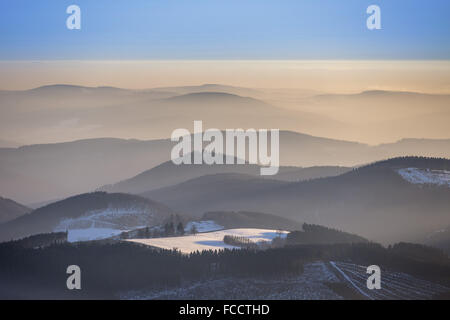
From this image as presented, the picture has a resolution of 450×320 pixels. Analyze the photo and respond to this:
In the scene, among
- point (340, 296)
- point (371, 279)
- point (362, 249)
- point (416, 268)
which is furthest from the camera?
point (362, 249)

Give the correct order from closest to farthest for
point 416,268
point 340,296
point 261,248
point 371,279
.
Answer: point 340,296
point 371,279
point 416,268
point 261,248

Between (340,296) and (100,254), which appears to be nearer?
(340,296)

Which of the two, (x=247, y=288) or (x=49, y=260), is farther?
(x=49, y=260)

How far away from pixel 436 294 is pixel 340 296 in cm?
1705

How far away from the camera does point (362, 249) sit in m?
185

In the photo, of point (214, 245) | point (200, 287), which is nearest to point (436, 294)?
point (200, 287)

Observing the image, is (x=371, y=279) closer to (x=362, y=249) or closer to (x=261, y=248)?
(x=362, y=249)

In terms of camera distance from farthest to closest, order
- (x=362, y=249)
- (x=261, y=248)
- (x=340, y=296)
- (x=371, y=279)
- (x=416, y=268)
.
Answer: (x=261, y=248)
(x=362, y=249)
(x=416, y=268)
(x=371, y=279)
(x=340, y=296)

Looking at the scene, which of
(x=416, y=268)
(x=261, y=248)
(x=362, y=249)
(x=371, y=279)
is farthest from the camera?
(x=261, y=248)

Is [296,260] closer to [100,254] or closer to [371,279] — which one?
[371,279]

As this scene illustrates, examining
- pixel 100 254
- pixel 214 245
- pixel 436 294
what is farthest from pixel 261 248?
pixel 436 294

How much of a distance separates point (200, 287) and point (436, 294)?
118 ft

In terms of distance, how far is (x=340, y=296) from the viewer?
152250 millimetres
